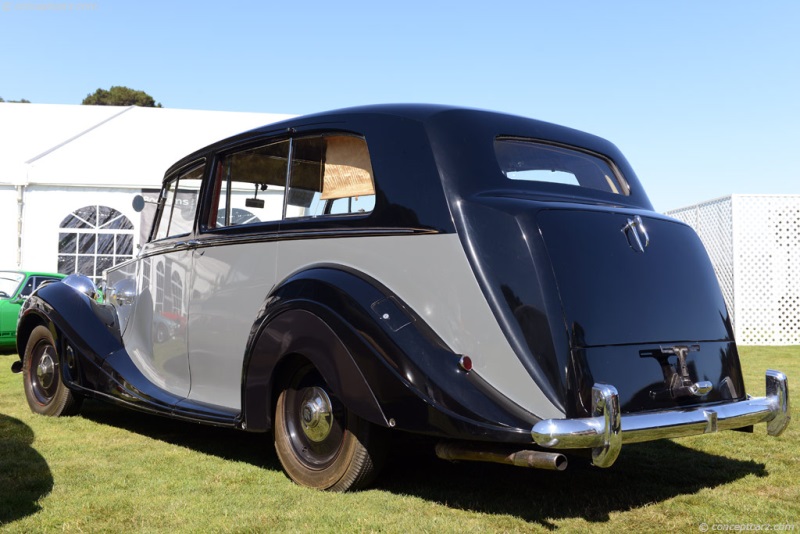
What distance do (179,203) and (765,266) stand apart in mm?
13457

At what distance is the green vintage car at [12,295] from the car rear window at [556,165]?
919 cm

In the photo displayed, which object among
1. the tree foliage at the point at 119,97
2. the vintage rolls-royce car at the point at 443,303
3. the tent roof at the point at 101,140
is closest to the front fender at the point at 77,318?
the vintage rolls-royce car at the point at 443,303

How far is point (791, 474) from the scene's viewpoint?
4102 millimetres

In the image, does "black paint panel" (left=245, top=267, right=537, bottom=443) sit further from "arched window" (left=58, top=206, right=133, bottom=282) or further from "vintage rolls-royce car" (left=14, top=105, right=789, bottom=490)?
"arched window" (left=58, top=206, right=133, bottom=282)

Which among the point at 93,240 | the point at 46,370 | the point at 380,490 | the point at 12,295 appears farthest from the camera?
the point at 93,240

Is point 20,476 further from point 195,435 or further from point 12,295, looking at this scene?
point 12,295

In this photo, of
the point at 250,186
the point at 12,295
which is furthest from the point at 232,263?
the point at 12,295

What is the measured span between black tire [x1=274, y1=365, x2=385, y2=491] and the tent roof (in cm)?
1303

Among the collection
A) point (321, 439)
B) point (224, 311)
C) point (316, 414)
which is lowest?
point (321, 439)

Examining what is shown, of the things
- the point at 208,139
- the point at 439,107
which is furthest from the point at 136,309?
the point at 208,139

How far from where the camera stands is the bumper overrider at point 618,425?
9.16 feet

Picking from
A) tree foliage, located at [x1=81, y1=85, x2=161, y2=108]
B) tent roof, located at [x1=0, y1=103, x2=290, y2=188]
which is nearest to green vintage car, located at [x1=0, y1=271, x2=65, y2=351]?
tent roof, located at [x1=0, y1=103, x2=290, y2=188]

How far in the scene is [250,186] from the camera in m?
4.61

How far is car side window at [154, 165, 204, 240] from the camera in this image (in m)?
4.99
